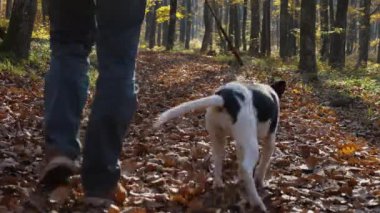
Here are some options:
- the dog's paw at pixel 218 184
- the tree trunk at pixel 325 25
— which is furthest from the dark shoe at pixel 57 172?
the tree trunk at pixel 325 25

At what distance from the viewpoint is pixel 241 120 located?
333cm

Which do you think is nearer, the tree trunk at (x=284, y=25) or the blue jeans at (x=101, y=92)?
the blue jeans at (x=101, y=92)

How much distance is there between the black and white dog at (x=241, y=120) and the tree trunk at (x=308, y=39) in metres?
11.5

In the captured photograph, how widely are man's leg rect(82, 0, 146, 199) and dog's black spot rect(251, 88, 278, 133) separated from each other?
113cm

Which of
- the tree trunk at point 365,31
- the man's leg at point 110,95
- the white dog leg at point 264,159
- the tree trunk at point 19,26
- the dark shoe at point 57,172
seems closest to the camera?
the man's leg at point 110,95

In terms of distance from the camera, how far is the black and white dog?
3.28 metres

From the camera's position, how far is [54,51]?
303 cm

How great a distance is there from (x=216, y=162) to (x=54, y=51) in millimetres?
1493

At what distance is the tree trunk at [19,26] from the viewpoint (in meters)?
10.3

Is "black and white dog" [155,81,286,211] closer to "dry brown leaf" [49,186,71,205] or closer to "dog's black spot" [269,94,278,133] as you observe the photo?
"dog's black spot" [269,94,278,133]

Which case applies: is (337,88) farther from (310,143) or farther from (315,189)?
(315,189)

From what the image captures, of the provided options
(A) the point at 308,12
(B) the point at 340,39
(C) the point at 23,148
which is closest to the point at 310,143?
(C) the point at 23,148

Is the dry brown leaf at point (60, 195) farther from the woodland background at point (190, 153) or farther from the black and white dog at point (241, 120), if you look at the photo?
the black and white dog at point (241, 120)

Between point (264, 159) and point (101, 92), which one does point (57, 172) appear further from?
point (264, 159)
